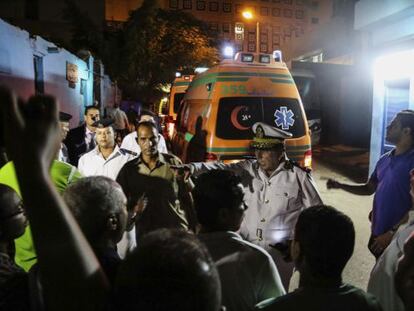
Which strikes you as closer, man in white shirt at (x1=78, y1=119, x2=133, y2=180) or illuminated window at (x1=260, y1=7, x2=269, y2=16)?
man in white shirt at (x1=78, y1=119, x2=133, y2=180)

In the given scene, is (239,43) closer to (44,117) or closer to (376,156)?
(376,156)

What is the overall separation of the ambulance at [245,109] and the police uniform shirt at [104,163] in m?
1.58

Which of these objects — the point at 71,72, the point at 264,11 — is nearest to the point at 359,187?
the point at 71,72

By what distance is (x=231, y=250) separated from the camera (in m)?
1.89

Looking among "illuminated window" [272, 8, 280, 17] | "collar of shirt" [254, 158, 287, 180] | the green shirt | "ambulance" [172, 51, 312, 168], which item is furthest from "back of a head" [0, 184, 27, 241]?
"illuminated window" [272, 8, 280, 17]

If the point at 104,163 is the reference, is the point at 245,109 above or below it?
above

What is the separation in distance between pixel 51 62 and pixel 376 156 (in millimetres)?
8023

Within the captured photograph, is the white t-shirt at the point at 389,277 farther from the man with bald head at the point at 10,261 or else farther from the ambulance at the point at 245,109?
the ambulance at the point at 245,109

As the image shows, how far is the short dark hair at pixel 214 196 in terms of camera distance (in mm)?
2080

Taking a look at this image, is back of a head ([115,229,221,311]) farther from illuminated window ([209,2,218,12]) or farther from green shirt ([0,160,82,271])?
illuminated window ([209,2,218,12])

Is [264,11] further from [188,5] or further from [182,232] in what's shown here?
[182,232]

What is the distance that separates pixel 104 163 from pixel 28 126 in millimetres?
3425

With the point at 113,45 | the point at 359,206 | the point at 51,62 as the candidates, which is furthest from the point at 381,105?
the point at 113,45

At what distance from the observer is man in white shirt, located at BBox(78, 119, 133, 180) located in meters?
4.29
